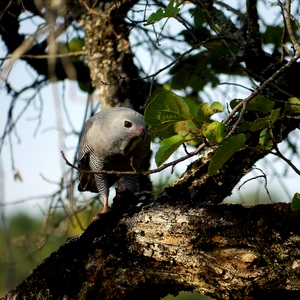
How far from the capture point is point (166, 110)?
223 centimetres

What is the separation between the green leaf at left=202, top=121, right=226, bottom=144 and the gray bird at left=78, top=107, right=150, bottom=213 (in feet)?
3.73

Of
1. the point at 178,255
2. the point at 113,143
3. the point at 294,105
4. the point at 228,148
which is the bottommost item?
the point at 178,255

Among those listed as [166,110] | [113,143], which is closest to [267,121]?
[166,110]

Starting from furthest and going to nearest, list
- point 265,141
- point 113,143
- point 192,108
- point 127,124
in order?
point 113,143 → point 127,124 → point 265,141 → point 192,108

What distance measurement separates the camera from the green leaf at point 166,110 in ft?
7.23

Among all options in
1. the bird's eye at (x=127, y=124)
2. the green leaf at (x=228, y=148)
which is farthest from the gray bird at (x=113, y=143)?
the green leaf at (x=228, y=148)

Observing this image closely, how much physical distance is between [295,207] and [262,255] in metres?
0.30

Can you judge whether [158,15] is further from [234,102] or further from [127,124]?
[127,124]

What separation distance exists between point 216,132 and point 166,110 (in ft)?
0.75

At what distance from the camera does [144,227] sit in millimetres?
2588

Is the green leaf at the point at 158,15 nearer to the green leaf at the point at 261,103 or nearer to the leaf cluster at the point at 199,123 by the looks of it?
the leaf cluster at the point at 199,123

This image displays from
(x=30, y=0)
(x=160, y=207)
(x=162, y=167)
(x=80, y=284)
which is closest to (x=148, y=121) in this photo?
(x=162, y=167)

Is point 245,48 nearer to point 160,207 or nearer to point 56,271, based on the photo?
point 160,207

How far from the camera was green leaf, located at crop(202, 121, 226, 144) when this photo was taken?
2.18 m
